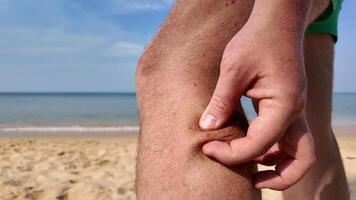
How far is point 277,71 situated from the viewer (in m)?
0.79

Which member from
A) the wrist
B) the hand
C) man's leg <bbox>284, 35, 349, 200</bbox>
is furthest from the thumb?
man's leg <bbox>284, 35, 349, 200</bbox>

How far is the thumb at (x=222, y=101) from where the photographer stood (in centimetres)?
82

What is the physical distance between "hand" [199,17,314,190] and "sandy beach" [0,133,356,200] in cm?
229

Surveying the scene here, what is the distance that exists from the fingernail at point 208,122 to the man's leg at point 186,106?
→ 2 centimetres

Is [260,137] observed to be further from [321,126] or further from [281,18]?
[321,126]

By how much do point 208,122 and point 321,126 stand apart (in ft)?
2.67

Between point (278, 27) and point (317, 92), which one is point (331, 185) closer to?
point (317, 92)

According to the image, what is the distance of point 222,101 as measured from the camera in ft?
2.75

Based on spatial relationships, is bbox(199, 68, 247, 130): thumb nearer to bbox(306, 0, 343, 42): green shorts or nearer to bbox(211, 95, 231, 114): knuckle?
bbox(211, 95, 231, 114): knuckle

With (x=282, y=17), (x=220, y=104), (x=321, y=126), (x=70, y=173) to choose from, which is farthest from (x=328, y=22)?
(x=70, y=173)

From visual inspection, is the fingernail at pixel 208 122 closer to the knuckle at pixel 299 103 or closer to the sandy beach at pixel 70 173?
the knuckle at pixel 299 103

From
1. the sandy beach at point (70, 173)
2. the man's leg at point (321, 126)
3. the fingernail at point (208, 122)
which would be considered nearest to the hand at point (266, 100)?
the fingernail at point (208, 122)

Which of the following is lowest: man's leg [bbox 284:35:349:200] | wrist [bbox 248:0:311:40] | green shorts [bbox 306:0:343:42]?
man's leg [bbox 284:35:349:200]

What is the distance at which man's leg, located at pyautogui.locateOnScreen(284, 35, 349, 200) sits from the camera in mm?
1526
